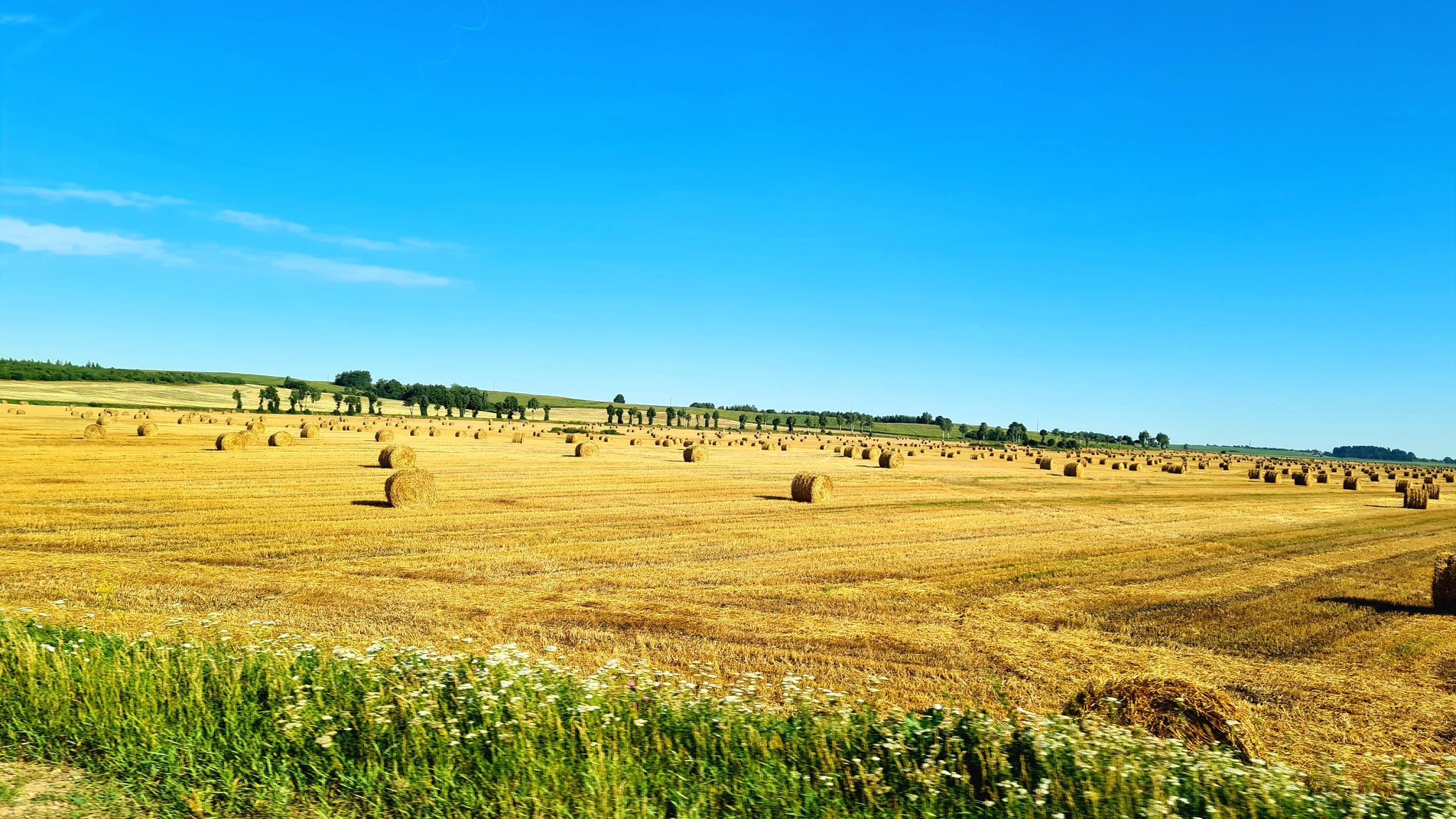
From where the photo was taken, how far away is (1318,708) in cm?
1010

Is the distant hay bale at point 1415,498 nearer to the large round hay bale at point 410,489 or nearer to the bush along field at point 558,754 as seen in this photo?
the bush along field at point 558,754

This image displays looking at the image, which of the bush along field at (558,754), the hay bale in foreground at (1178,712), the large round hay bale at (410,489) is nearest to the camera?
the bush along field at (558,754)

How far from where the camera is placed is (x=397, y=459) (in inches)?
1708

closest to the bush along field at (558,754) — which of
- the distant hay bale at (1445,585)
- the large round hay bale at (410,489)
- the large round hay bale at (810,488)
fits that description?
the distant hay bale at (1445,585)

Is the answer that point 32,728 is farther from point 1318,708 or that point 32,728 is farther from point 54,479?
point 54,479

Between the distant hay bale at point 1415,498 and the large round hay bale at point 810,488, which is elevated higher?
the distant hay bale at point 1415,498

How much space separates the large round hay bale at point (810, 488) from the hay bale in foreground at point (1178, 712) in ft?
82.5

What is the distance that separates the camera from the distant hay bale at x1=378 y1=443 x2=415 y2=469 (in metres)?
43.2

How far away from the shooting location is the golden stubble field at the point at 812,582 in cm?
1142

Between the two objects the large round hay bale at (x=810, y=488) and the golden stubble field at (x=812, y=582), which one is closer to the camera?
the golden stubble field at (x=812, y=582)

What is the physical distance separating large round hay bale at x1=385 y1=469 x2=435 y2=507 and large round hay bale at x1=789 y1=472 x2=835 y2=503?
1428 cm

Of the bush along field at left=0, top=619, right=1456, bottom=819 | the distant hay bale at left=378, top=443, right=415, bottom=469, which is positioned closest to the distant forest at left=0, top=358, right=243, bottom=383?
the distant hay bale at left=378, top=443, right=415, bottom=469

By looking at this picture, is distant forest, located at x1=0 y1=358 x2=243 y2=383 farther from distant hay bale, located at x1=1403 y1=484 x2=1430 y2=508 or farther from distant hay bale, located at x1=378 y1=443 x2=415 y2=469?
distant hay bale, located at x1=1403 y1=484 x2=1430 y2=508

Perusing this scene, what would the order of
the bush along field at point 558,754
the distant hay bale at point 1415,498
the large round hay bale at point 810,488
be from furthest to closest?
the distant hay bale at point 1415,498 → the large round hay bale at point 810,488 → the bush along field at point 558,754
